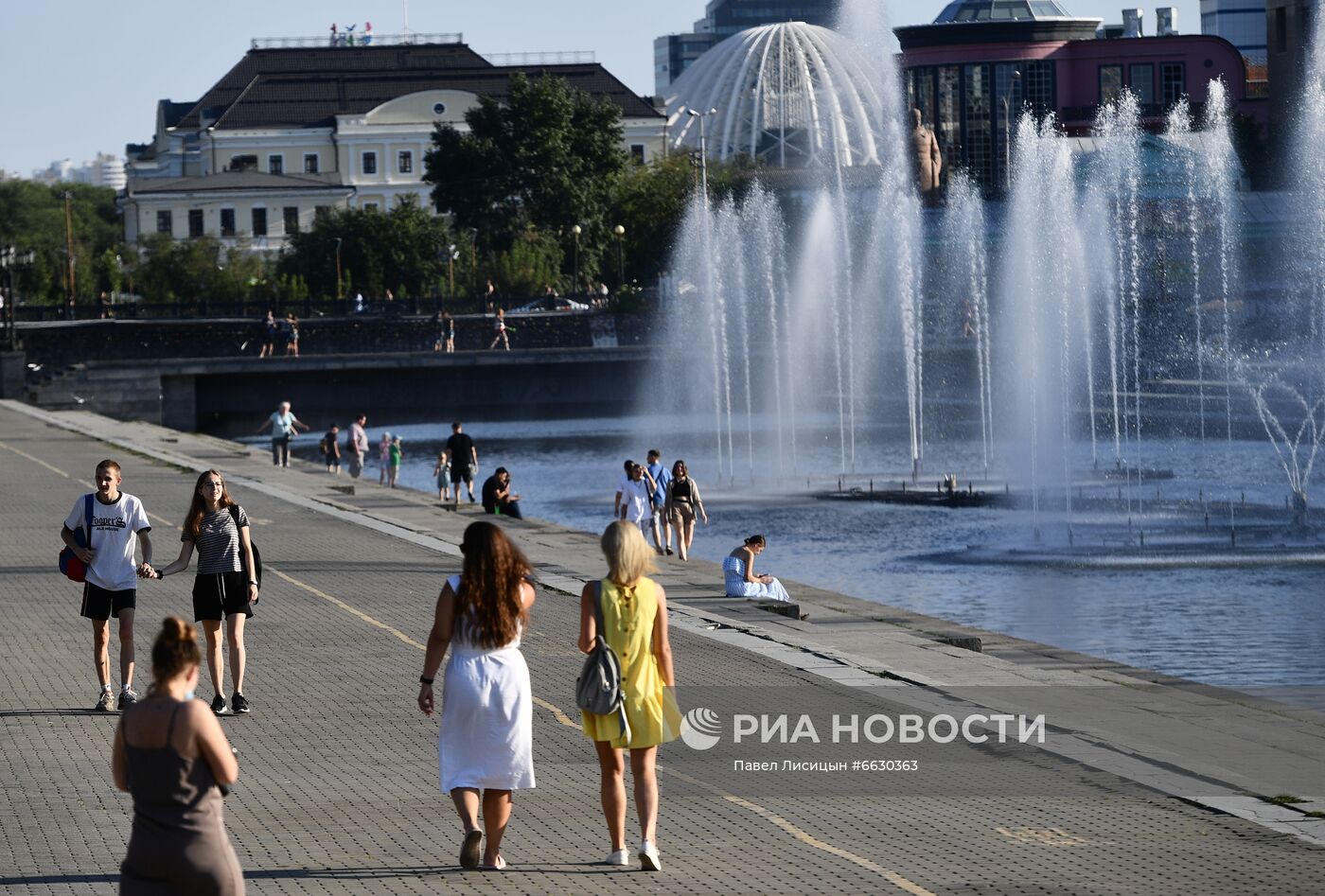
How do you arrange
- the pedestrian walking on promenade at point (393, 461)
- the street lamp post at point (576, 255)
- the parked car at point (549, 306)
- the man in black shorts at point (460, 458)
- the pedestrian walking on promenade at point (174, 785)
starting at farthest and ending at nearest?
the street lamp post at point (576, 255) → the parked car at point (549, 306) → the pedestrian walking on promenade at point (393, 461) → the man in black shorts at point (460, 458) → the pedestrian walking on promenade at point (174, 785)

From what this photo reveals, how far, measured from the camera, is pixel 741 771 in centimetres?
1179

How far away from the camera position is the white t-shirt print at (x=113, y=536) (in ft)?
43.6

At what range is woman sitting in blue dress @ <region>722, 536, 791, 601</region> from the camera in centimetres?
2109

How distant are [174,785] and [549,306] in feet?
262

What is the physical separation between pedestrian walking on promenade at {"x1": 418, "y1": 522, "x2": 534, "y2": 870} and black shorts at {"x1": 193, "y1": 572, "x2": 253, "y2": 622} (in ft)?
15.5

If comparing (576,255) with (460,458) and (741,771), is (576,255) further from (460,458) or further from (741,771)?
(741,771)

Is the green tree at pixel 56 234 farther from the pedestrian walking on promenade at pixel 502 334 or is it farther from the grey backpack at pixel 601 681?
the grey backpack at pixel 601 681

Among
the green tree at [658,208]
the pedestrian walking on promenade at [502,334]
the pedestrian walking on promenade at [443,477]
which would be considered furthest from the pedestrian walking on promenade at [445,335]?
the pedestrian walking on promenade at [443,477]

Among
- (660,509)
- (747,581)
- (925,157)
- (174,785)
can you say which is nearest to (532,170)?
(925,157)

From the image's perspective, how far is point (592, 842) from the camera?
32.6 ft

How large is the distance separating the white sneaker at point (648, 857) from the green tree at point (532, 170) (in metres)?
99.0

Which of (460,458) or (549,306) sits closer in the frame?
(460,458)

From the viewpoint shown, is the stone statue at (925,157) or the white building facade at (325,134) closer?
the stone statue at (925,157)

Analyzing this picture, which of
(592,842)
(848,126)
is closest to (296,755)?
(592,842)
